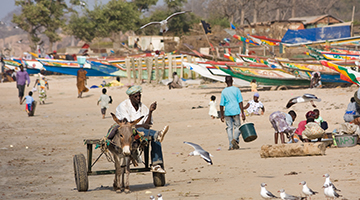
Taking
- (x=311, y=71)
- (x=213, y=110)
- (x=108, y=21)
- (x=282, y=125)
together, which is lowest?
(x=213, y=110)

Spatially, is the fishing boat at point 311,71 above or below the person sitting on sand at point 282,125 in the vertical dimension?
above

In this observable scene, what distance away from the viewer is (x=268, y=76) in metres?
22.9

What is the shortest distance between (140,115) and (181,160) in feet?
8.97

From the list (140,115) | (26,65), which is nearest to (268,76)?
(140,115)

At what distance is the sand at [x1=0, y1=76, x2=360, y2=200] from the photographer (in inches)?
234

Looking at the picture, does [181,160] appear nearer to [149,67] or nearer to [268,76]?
[268,76]

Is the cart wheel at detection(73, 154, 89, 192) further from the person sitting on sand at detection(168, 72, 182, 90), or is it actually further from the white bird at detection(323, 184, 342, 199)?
the person sitting on sand at detection(168, 72, 182, 90)

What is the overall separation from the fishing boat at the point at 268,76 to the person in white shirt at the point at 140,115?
1725cm

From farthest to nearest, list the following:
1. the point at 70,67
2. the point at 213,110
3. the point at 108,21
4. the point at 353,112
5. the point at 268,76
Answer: the point at 108,21
the point at 70,67
the point at 268,76
the point at 213,110
the point at 353,112

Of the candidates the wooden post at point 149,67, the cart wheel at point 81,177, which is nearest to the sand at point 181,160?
the cart wheel at point 81,177

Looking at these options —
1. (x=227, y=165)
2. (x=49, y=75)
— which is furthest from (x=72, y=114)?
(x=49, y=75)

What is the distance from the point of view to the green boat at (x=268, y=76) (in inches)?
897

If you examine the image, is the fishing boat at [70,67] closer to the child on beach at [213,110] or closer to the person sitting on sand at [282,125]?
the child on beach at [213,110]

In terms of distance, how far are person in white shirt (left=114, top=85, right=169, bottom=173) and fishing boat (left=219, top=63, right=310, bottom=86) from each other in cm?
1725
